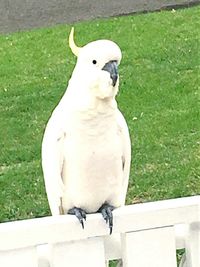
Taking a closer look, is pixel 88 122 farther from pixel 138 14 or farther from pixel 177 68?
pixel 138 14

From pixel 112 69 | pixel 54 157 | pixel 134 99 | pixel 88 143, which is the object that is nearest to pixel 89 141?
pixel 88 143

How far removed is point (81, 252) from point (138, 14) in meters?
6.48

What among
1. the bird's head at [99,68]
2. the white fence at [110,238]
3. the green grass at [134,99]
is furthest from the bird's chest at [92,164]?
the green grass at [134,99]

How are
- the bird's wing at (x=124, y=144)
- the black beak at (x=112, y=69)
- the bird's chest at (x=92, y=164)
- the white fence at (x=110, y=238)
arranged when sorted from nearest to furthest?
the white fence at (x=110, y=238), the black beak at (x=112, y=69), the bird's chest at (x=92, y=164), the bird's wing at (x=124, y=144)

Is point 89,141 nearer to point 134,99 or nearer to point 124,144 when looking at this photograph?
point 124,144

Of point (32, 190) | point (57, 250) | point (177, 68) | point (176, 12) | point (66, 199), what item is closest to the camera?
point (57, 250)

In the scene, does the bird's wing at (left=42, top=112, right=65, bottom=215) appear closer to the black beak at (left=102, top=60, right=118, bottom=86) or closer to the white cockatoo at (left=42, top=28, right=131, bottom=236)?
the white cockatoo at (left=42, top=28, right=131, bottom=236)

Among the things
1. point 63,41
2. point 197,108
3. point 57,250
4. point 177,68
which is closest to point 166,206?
point 57,250

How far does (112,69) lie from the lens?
1.93 meters

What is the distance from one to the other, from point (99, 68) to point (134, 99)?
326cm

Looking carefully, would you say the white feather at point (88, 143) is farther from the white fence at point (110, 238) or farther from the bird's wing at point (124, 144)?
the white fence at point (110, 238)

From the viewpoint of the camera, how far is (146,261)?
Answer: 1853mm

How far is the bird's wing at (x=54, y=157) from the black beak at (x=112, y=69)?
0.86 ft

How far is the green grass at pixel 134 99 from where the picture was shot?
13.0 ft
